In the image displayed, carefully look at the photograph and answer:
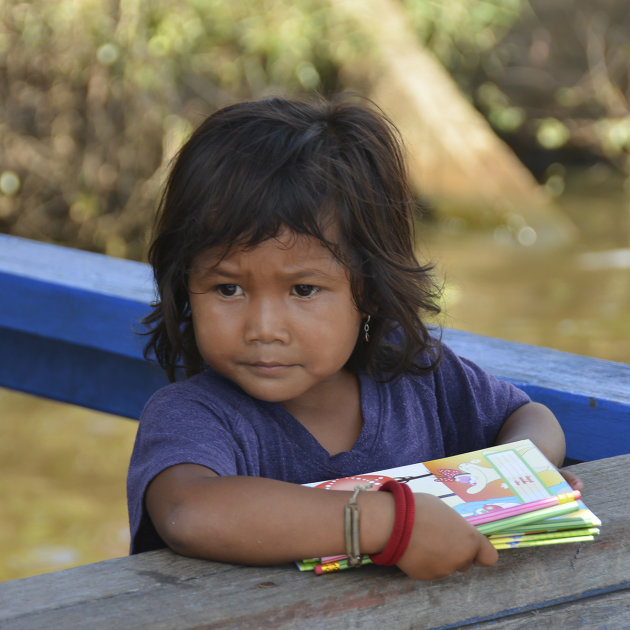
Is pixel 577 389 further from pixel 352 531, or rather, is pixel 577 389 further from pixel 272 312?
pixel 352 531

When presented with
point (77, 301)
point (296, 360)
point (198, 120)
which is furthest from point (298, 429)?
point (198, 120)

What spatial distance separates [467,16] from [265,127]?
6.04 m

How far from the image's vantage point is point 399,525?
1128 mm

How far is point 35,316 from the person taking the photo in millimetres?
2201

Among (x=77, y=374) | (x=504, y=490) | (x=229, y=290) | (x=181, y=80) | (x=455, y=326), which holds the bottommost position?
(x=455, y=326)

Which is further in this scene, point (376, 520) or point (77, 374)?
point (77, 374)

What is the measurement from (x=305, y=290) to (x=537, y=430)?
0.44 meters

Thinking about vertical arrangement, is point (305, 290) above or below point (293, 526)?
above

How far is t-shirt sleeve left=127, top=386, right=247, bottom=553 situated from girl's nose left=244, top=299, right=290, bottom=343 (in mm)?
132

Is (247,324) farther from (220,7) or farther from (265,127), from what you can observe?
(220,7)

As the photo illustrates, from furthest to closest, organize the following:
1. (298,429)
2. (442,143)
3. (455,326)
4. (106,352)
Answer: (442,143) < (455,326) < (106,352) < (298,429)

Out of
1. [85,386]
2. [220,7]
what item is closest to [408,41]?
[220,7]

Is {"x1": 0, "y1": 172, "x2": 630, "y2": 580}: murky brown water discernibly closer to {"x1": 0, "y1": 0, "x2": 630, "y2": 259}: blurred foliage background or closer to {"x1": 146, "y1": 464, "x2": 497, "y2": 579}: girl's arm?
{"x1": 0, "y1": 0, "x2": 630, "y2": 259}: blurred foliage background

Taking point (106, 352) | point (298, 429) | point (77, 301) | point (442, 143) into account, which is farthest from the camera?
point (442, 143)
